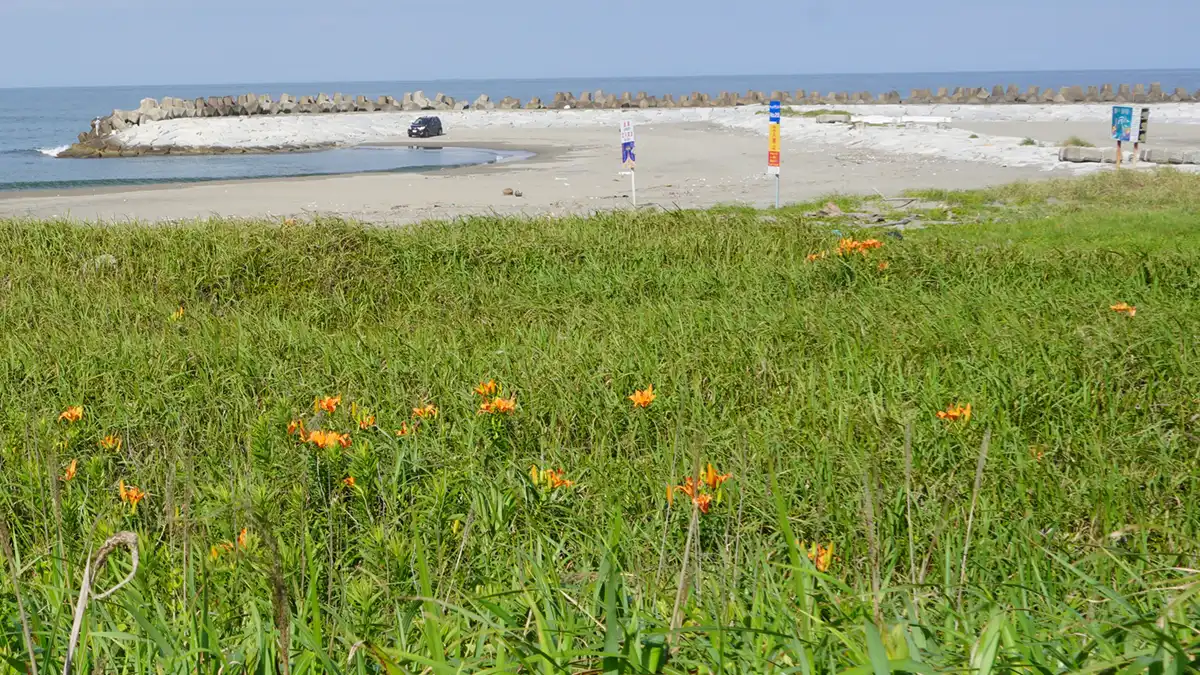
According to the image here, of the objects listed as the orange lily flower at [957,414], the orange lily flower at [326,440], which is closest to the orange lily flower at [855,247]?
the orange lily flower at [957,414]

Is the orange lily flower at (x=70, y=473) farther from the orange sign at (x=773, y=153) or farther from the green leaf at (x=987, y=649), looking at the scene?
the orange sign at (x=773, y=153)

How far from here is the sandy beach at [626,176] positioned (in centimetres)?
1852

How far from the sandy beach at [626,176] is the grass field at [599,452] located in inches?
190

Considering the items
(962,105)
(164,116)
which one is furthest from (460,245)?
(962,105)

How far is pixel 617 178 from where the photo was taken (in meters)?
24.2

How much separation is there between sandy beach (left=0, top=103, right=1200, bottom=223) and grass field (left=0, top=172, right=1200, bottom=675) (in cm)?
482

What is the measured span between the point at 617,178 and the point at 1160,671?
23.0 meters

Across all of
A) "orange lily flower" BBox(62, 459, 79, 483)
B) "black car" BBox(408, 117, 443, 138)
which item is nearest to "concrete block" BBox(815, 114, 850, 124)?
"black car" BBox(408, 117, 443, 138)

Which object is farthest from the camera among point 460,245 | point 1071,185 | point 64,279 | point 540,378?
point 1071,185

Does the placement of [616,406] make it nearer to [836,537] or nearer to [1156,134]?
[836,537]

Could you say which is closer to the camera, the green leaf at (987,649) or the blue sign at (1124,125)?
the green leaf at (987,649)

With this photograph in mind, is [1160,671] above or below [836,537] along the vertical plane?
above

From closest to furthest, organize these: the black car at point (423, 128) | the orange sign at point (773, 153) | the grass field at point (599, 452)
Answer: the grass field at point (599, 452) → the orange sign at point (773, 153) → the black car at point (423, 128)

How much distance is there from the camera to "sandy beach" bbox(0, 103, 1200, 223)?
1852 cm
